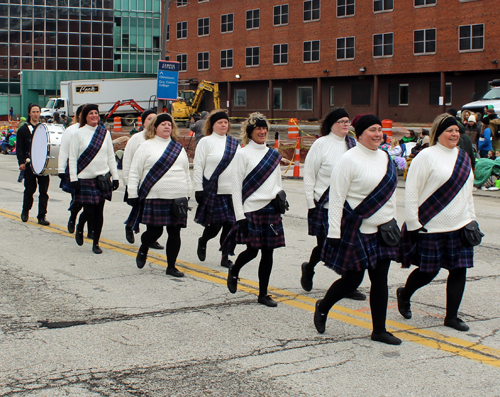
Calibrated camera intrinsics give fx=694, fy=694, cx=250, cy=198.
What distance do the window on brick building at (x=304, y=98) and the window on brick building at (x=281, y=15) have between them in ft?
16.2

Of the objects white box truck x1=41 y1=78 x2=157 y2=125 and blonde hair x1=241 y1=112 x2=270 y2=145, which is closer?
blonde hair x1=241 y1=112 x2=270 y2=145

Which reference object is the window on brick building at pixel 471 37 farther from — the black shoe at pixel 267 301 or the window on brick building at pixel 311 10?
the black shoe at pixel 267 301

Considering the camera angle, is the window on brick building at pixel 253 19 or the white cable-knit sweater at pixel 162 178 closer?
the white cable-knit sweater at pixel 162 178

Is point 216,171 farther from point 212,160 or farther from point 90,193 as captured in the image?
point 90,193

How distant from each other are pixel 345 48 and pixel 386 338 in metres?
43.2

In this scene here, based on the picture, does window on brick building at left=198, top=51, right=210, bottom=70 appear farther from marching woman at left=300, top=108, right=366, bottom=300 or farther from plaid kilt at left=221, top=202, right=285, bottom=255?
plaid kilt at left=221, top=202, right=285, bottom=255

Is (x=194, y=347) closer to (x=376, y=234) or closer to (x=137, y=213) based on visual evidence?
(x=376, y=234)

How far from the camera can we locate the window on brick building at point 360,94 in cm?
4728

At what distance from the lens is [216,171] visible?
8000 millimetres

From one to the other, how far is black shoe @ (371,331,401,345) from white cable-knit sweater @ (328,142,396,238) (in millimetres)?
773

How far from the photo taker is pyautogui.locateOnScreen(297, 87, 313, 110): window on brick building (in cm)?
5075

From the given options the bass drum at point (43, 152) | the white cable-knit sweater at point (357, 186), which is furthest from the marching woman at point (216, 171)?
the bass drum at point (43, 152)

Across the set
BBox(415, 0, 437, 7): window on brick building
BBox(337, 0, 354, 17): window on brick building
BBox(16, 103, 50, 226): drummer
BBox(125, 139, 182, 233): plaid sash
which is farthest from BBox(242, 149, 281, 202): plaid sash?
BBox(337, 0, 354, 17): window on brick building

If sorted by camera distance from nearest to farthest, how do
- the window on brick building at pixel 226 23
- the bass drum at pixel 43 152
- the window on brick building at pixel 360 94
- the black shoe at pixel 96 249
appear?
the black shoe at pixel 96 249 < the bass drum at pixel 43 152 < the window on brick building at pixel 360 94 < the window on brick building at pixel 226 23
